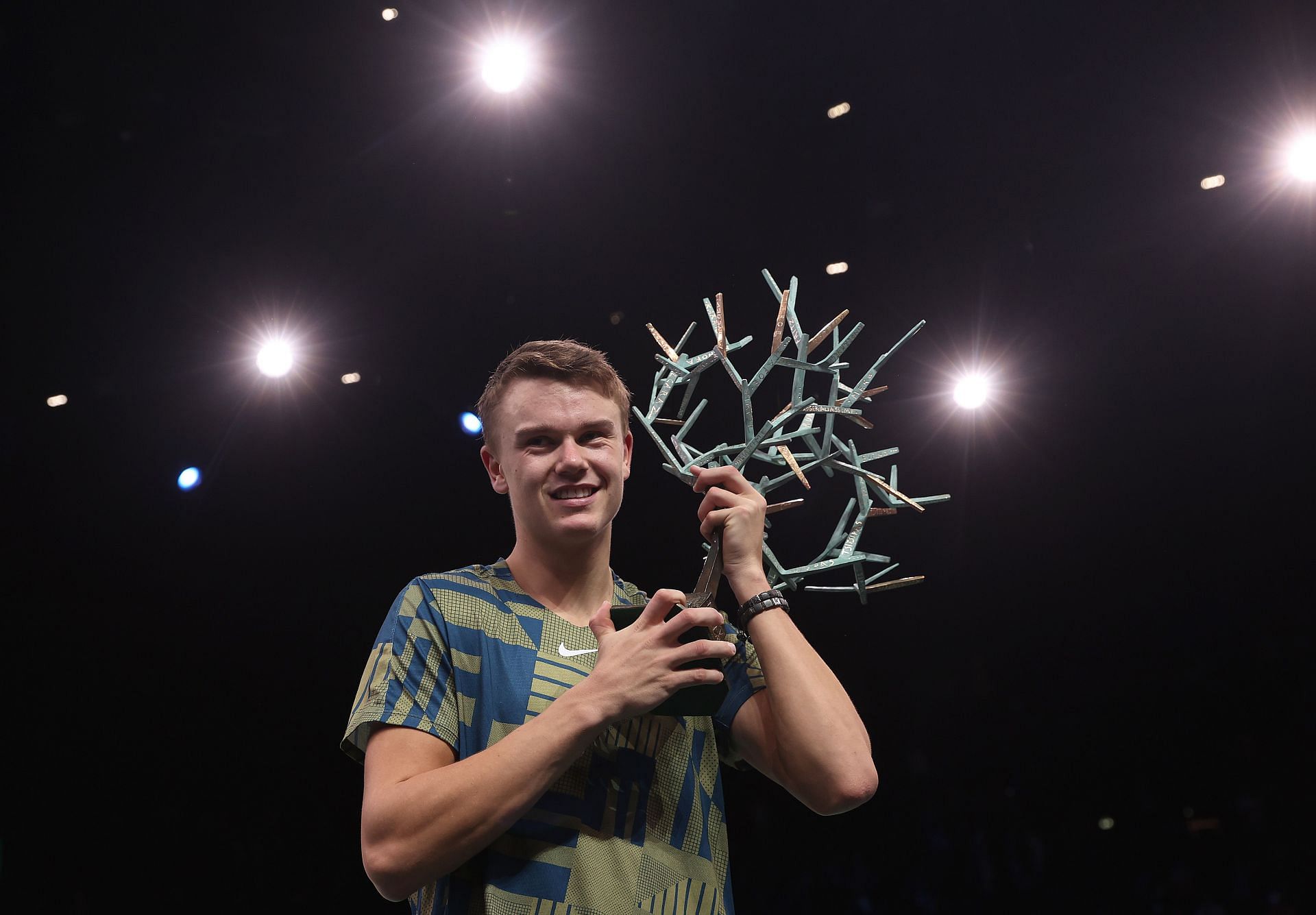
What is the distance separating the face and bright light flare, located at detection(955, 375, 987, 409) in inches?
78.9

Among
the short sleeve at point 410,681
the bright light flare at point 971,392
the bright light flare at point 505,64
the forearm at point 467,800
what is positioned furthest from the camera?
the bright light flare at point 971,392

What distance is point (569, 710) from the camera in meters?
1.03

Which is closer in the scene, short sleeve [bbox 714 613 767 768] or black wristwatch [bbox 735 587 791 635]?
black wristwatch [bbox 735 587 791 635]

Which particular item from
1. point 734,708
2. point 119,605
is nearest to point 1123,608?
point 734,708

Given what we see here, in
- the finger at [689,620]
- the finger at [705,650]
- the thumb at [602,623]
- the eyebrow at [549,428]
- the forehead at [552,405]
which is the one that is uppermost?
the forehead at [552,405]

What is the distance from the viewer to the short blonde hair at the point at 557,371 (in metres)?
1.32

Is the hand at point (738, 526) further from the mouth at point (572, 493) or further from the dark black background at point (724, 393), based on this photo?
the dark black background at point (724, 393)

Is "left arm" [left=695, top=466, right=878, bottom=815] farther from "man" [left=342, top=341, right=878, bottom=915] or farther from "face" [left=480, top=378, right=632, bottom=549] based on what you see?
"face" [left=480, top=378, right=632, bottom=549]

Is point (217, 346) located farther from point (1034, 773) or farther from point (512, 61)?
point (1034, 773)

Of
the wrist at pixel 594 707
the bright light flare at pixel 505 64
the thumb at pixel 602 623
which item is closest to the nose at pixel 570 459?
the thumb at pixel 602 623

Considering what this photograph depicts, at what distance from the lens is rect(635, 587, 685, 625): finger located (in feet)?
3.44

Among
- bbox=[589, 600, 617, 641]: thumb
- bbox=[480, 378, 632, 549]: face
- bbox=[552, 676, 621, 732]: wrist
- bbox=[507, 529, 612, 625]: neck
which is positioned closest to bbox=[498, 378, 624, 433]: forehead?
bbox=[480, 378, 632, 549]: face

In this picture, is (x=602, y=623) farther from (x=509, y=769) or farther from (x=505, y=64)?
(x=505, y=64)

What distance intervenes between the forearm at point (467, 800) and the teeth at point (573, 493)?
307mm
